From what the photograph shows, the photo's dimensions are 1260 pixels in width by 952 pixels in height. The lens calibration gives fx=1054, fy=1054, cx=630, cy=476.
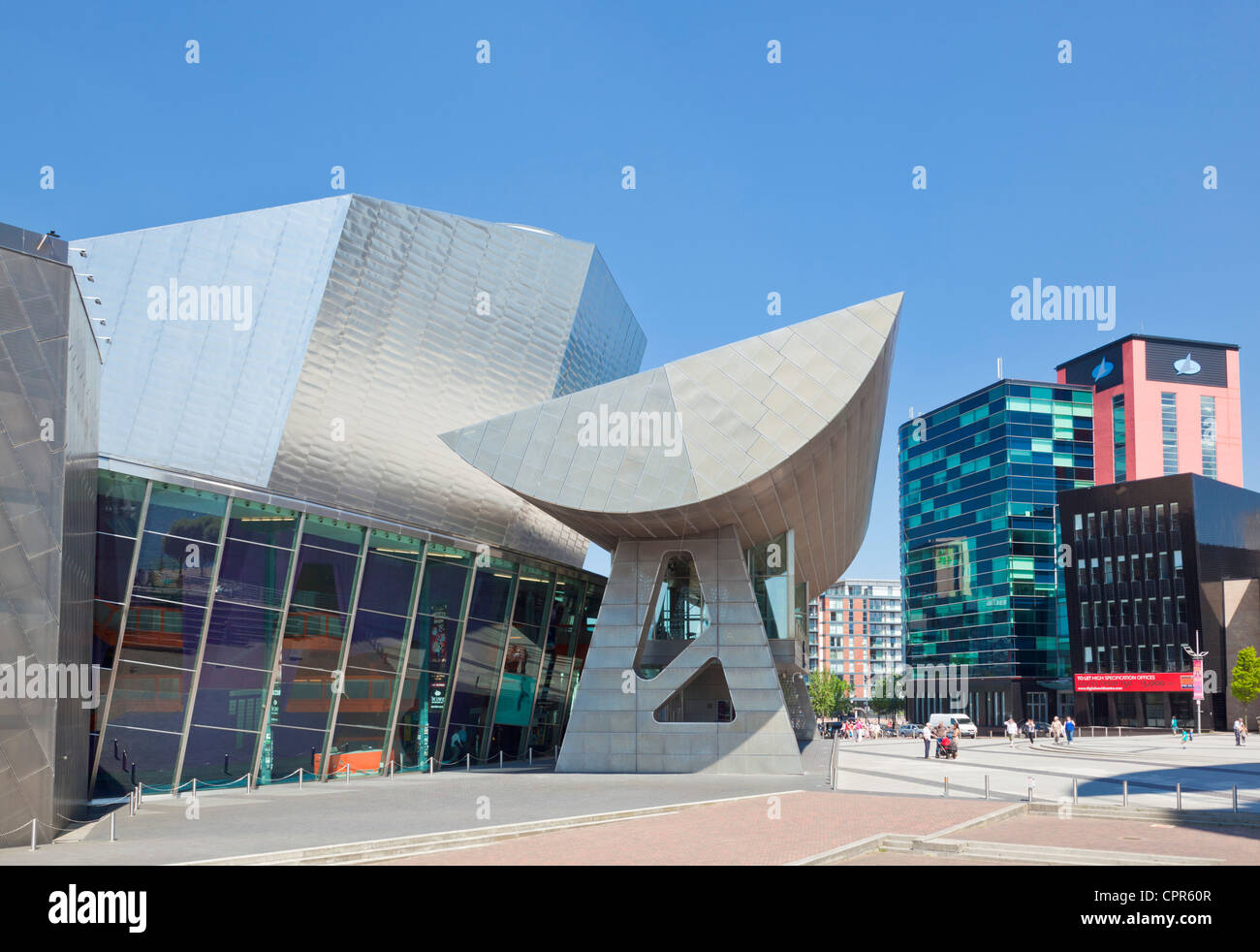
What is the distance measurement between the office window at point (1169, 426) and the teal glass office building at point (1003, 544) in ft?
28.2

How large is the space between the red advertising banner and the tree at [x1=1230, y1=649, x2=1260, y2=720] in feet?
16.0

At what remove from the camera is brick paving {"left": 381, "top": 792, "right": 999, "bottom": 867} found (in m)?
15.6

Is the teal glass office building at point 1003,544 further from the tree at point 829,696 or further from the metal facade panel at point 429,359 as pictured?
the metal facade panel at point 429,359

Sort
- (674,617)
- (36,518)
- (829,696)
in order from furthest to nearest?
(829,696) < (674,617) < (36,518)

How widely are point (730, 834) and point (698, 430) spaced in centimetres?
1431

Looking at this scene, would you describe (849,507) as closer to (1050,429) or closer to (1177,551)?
(1177,551)

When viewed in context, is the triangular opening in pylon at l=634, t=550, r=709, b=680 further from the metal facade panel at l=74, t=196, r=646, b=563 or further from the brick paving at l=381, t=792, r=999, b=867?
the brick paving at l=381, t=792, r=999, b=867

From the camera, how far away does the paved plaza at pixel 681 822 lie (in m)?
16.0

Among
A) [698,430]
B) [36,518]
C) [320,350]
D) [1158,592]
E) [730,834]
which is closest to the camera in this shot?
[36,518]

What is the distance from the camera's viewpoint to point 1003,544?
392 ft

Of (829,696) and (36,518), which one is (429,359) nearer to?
(36,518)

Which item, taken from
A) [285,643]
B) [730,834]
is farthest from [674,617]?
[730,834]
